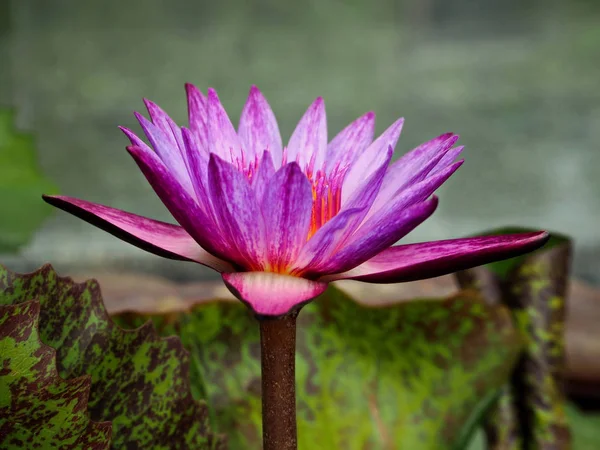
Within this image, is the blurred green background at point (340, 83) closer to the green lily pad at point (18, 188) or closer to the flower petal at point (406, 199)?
the green lily pad at point (18, 188)

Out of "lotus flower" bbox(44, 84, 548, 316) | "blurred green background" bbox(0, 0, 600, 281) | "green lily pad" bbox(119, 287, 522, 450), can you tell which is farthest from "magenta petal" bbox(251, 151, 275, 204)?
"blurred green background" bbox(0, 0, 600, 281)

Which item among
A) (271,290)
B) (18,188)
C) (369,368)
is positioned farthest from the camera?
(18,188)

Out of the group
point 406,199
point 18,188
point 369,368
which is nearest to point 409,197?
point 406,199

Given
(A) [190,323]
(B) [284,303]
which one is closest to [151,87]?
(A) [190,323]

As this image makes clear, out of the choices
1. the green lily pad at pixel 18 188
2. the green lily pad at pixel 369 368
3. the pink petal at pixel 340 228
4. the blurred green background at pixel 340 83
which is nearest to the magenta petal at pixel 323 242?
the pink petal at pixel 340 228

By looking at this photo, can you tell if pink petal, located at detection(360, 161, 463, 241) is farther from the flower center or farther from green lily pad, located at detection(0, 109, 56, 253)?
green lily pad, located at detection(0, 109, 56, 253)

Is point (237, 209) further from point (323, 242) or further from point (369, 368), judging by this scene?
point (369, 368)

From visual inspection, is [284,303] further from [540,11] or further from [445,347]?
[540,11]
